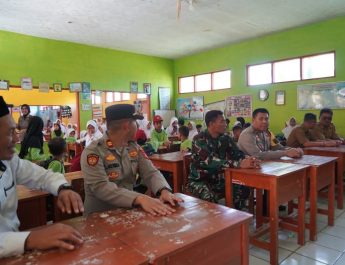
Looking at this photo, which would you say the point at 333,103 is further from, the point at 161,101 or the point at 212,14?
the point at 161,101

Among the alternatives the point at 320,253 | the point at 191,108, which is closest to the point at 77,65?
the point at 191,108

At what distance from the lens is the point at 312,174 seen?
8.94ft

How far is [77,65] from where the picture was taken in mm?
7004

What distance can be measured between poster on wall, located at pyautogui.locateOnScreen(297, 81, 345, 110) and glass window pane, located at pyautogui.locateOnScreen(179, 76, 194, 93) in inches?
129

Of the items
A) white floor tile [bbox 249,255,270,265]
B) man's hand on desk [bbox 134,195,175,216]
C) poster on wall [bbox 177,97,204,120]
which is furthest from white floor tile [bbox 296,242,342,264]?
poster on wall [bbox 177,97,204,120]

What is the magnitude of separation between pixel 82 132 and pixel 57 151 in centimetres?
446

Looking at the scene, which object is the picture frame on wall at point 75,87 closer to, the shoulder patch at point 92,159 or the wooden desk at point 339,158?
the wooden desk at point 339,158

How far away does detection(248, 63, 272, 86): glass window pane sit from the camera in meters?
6.79

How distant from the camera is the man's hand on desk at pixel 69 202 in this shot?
1.27 metres

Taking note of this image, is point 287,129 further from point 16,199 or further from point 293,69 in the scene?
point 16,199

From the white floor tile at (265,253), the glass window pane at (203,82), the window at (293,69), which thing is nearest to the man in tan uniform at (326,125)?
the window at (293,69)

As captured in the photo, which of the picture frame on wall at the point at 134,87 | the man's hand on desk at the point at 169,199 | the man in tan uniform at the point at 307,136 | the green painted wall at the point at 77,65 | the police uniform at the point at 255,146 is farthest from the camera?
the picture frame on wall at the point at 134,87

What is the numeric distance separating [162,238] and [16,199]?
0.75 m

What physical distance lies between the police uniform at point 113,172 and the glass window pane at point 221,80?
613cm
